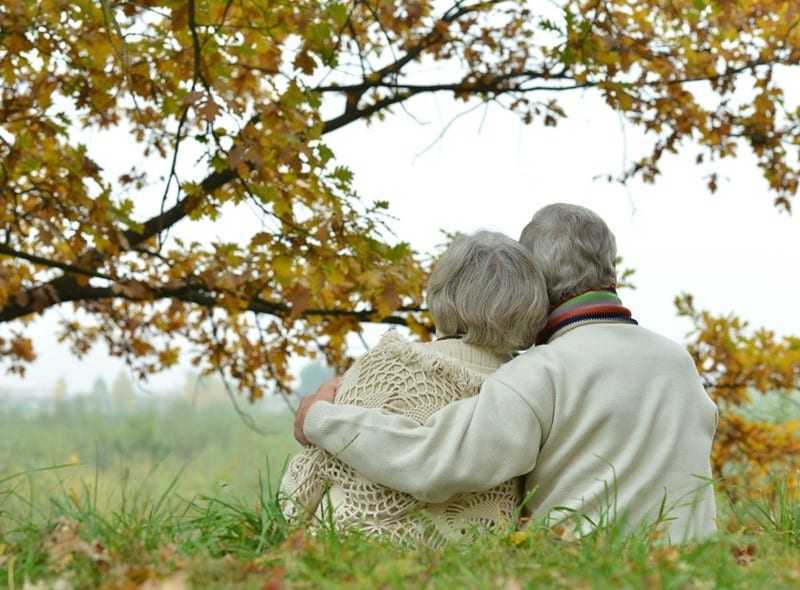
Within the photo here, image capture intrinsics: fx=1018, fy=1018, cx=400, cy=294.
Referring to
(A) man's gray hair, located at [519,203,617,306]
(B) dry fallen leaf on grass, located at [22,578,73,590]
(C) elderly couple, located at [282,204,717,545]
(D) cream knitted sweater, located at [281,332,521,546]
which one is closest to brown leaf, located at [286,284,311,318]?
(C) elderly couple, located at [282,204,717,545]

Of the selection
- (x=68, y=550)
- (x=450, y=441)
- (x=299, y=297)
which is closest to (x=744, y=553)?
(x=450, y=441)

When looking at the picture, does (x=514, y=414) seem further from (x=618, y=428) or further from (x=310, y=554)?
(x=310, y=554)

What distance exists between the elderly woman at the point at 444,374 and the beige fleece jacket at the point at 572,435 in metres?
0.08

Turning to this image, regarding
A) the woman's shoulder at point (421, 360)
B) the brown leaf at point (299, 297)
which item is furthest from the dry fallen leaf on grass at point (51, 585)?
the brown leaf at point (299, 297)

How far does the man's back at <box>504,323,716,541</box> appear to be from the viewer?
2.93m

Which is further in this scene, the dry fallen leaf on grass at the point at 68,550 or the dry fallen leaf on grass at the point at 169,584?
the dry fallen leaf on grass at the point at 68,550

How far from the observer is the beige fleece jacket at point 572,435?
2.80 m

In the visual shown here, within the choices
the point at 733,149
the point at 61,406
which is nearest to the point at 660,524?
the point at 733,149

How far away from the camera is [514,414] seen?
2.82 m

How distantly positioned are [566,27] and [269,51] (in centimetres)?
140

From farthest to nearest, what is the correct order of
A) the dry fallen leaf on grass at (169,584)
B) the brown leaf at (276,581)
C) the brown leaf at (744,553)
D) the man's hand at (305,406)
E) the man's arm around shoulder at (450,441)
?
the man's hand at (305,406) < the man's arm around shoulder at (450,441) < the brown leaf at (744,553) < the brown leaf at (276,581) < the dry fallen leaf on grass at (169,584)

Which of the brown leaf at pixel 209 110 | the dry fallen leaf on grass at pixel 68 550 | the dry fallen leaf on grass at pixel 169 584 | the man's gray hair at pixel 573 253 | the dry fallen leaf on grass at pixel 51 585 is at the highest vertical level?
the brown leaf at pixel 209 110

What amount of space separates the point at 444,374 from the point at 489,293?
0.27 meters

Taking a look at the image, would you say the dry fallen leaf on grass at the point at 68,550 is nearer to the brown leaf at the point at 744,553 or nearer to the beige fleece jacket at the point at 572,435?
the beige fleece jacket at the point at 572,435
